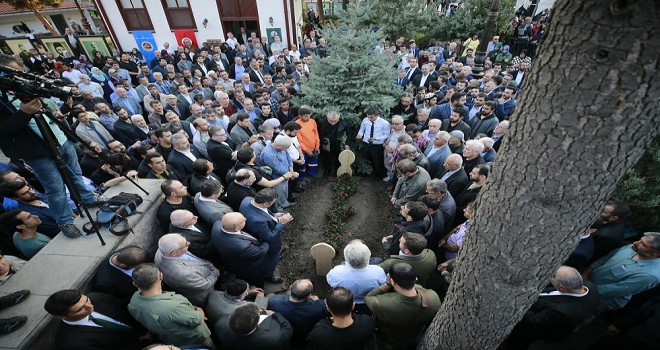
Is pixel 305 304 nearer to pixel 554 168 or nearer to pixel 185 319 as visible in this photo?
pixel 185 319

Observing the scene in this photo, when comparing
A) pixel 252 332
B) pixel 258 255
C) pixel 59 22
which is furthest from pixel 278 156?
pixel 59 22

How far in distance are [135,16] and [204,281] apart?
63.5 ft

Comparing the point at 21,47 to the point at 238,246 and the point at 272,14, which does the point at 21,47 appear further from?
the point at 238,246

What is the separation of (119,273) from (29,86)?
6.95 feet

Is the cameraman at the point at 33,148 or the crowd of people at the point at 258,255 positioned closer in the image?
the crowd of people at the point at 258,255

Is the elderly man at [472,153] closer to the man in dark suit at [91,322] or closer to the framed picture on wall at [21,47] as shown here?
the man in dark suit at [91,322]

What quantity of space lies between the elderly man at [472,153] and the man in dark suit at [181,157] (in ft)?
16.6

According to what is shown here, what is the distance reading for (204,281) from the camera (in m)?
3.49

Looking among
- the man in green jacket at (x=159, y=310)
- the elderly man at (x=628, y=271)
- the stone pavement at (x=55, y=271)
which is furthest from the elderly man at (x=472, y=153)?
the stone pavement at (x=55, y=271)

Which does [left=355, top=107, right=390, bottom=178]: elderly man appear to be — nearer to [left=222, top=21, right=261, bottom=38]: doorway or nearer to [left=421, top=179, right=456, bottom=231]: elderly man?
[left=421, top=179, right=456, bottom=231]: elderly man

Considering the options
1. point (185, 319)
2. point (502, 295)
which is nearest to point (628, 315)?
point (502, 295)

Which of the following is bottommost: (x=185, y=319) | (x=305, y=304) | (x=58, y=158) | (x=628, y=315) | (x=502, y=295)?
(x=628, y=315)

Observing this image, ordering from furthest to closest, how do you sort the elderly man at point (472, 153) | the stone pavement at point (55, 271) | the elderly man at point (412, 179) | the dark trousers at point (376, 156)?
1. the dark trousers at point (376, 156)
2. the elderly man at point (472, 153)
3. the elderly man at point (412, 179)
4. the stone pavement at point (55, 271)

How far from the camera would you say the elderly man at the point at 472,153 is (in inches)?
197
